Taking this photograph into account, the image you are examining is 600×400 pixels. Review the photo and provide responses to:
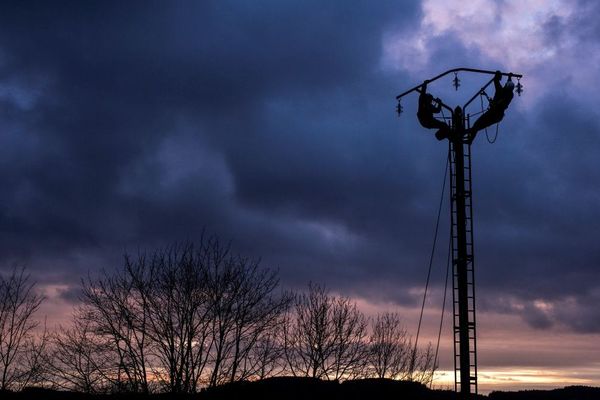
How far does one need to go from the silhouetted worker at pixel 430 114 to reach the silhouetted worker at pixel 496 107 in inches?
37.9

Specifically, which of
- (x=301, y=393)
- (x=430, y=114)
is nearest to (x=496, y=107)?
(x=430, y=114)

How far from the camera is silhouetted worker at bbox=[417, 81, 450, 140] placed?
74.0 ft

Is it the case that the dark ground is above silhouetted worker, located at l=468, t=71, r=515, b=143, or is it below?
below

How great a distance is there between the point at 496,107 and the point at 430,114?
7.43 feet

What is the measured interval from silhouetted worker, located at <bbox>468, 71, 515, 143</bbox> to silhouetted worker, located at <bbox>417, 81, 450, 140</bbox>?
3.15 ft

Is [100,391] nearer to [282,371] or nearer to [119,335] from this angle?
[119,335]

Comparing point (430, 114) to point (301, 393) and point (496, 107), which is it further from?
point (301, 393)

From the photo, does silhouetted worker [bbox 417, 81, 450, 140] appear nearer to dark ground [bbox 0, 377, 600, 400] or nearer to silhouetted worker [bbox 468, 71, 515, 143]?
silhouetted worker [bbox 468, 71, 515, 143]

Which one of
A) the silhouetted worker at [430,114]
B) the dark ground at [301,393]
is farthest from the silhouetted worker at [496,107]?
the dark ground at [301,393]

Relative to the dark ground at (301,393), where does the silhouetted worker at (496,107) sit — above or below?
above

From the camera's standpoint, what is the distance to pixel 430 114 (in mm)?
22734

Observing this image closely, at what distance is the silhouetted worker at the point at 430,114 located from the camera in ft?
74.0

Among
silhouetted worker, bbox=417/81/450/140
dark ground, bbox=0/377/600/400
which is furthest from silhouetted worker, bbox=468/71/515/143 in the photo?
dark ground, bbox=0/377/600/400

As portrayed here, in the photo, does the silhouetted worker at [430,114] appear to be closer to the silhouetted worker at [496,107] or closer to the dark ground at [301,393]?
the silhouetted worker at [496,107]
